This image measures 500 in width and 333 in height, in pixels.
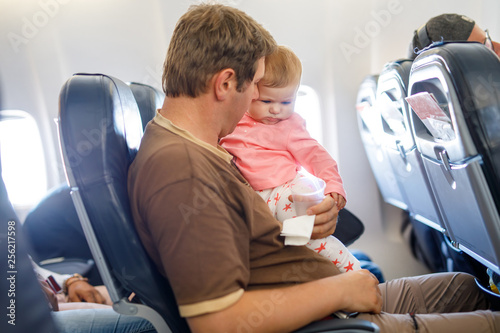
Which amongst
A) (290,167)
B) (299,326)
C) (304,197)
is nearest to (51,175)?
(290,167)

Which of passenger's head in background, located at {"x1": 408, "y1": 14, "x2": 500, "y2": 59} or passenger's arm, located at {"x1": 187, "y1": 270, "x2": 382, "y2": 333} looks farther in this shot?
passenger's head in background, located at {"x1": 408, "y1": 14, "x2": 500, "y2": 59}

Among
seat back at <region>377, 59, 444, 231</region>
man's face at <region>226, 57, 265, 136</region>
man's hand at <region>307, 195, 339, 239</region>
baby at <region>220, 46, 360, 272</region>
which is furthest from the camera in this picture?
seat back at <region>377, 59, 444, 231</region>

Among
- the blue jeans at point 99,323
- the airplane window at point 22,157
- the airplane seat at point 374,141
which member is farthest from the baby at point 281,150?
the airplane window at point 22,157

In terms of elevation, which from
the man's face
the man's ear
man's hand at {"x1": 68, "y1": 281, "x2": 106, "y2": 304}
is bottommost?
man's hand at {"x1": 68, "y1": 281, "x2": 106, "y2": 304}

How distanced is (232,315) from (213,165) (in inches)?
16.8

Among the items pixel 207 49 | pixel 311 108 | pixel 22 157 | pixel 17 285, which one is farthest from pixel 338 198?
pixel 22 157

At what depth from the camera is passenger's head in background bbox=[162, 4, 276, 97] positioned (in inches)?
51.0

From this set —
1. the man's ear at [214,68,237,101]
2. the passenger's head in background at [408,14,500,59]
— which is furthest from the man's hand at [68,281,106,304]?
the passenger's head in background at [408,14,500,59]

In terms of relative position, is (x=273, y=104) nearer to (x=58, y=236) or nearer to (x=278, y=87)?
(x=278, y=87)

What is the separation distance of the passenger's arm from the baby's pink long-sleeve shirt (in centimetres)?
48

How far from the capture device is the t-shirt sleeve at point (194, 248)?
1.06 m

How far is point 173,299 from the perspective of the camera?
132 cm

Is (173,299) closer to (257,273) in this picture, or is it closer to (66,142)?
(257,273)

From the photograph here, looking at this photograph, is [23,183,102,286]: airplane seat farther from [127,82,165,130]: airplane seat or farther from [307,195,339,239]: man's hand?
[307,195,339,239]: man's hand
